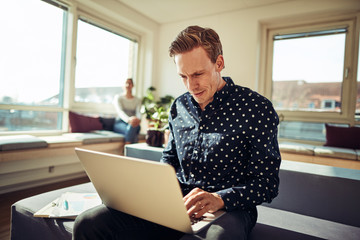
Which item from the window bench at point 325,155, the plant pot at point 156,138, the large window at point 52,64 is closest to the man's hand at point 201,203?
the plant pot at point 156,138

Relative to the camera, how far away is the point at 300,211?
1326 millimetres

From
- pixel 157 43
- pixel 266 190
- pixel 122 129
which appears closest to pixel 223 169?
pixel 266 190

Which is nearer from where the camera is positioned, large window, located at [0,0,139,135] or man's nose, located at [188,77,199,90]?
man's nose, located at [188,77,199,90]

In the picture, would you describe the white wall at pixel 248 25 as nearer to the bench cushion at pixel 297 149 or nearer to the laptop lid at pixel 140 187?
the bench cushion at pixel 297 149

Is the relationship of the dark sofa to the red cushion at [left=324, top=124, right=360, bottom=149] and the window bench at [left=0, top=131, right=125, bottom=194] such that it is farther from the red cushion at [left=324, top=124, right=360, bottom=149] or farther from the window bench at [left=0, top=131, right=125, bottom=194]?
the red cushion at [left=324, top=124, right=360, bottom=149]

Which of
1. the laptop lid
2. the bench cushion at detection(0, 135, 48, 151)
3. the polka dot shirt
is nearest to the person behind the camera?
the laptop lid

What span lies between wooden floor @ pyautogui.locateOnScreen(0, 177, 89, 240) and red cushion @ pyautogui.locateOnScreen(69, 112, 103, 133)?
2.38 ft

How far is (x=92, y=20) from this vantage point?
4.03 meters

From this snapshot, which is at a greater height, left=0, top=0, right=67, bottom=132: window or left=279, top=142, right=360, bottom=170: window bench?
left=0, top=0, right=67, bottom=132: window

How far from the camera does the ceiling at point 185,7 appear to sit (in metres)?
4.02

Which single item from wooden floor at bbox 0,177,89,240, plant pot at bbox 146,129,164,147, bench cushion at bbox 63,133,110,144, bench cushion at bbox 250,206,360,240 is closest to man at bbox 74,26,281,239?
bench cushion at bbox 250,206,360,240

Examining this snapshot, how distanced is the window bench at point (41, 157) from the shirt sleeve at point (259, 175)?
2386 mm

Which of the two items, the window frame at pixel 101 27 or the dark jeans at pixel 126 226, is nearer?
the dark jeans at pixel 126 226

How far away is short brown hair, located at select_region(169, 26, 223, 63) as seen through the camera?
1.00 metres
